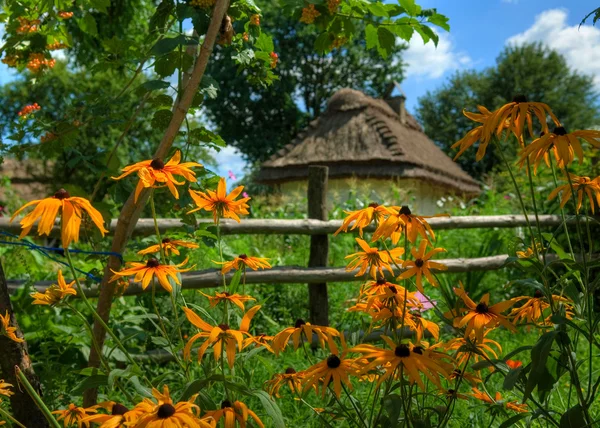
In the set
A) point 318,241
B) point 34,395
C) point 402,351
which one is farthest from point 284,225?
point 34,395

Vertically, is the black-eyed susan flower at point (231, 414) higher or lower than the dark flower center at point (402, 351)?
lower

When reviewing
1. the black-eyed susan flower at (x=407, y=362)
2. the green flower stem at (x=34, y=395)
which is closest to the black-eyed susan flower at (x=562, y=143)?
the black-eyed susan flower at (x=407, y=362)

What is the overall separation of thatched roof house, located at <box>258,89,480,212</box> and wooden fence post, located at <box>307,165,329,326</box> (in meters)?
9.26

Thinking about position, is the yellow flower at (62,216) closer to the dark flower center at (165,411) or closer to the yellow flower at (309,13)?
the dark flower center at (165,411)

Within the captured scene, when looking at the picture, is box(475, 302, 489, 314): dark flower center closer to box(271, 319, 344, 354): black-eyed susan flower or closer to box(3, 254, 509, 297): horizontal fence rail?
box(271, 319, 344, 354): black-eyed susan flower

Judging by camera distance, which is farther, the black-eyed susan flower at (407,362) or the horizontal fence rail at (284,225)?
the horizontal fence rail at (284,225)

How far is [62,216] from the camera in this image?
98 cm

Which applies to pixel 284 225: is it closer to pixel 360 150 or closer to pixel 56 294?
pixel 56 294

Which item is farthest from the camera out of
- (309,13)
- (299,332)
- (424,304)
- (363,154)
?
(363,154)

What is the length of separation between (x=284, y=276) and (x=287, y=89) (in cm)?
1707

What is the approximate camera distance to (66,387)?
8.52ft

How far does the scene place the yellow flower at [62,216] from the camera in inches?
37.4

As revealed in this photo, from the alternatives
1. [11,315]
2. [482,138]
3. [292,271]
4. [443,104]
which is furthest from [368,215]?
[443,104]

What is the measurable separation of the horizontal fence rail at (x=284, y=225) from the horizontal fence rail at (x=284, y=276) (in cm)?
25
